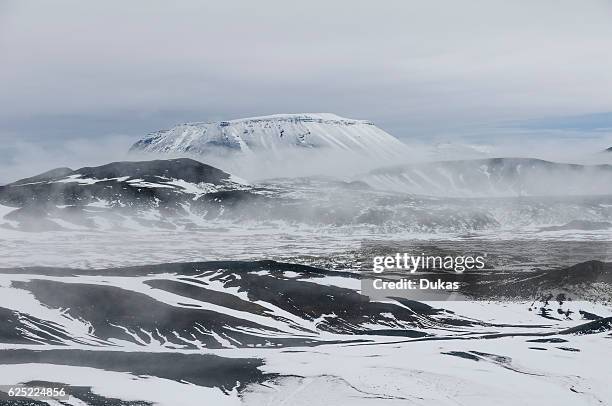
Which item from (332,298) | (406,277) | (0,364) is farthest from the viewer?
(406,277)

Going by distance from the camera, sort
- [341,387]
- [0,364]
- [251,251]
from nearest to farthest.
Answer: [341,387] → [0,364] → [251,251]

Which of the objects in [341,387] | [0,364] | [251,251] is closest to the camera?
[341,387]

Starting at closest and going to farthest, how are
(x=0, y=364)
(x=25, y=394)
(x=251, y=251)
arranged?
(x=25, y=394) → (x=0, y=364) → (x=251, y=251)

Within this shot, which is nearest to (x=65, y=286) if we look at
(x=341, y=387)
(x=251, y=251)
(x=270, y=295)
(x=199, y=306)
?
(x=199, y=306)

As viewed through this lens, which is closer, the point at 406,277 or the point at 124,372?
the point at 124,372

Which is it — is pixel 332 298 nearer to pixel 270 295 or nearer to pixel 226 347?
pixel 270 295

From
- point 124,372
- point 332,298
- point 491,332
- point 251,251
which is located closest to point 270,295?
point 332,298

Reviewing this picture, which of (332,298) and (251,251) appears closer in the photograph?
(332,298)

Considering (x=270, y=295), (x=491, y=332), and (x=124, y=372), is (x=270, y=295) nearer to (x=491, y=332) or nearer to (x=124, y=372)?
(x=491, y=332)
